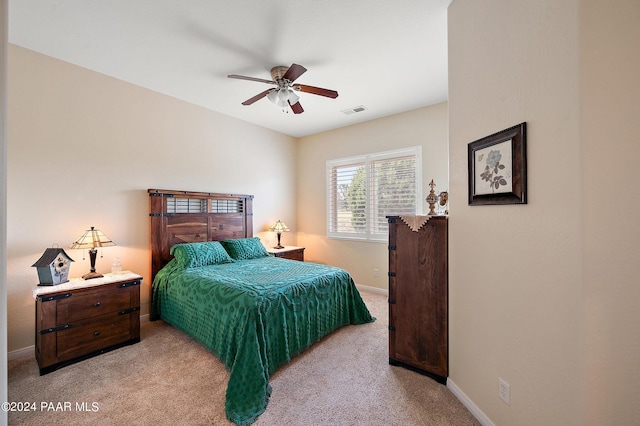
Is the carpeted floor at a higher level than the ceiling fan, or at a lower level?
lower

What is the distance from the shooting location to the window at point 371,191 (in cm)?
407

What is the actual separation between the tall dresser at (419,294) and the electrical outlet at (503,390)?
1.68ft

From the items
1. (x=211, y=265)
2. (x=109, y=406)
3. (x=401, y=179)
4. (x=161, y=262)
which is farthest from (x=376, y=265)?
(x=109, y=406)

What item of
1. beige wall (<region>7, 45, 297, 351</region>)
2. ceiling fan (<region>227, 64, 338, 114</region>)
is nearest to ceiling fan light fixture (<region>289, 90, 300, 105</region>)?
ceiling fan (<region>227, 64, 338, 114</region>)

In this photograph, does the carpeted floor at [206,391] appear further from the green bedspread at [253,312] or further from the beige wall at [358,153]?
the beige wall at [358,153]

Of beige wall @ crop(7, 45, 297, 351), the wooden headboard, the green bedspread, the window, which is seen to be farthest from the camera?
the window

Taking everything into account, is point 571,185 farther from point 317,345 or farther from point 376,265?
point 376,265

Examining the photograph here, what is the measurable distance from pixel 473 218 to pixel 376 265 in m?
2.71

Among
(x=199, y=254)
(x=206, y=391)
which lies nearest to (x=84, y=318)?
(x=199, y=254)

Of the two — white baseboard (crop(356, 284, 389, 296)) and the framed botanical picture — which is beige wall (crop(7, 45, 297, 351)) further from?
the framed botanical picture

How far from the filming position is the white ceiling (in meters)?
2.01

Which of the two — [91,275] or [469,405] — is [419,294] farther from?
[91,275]

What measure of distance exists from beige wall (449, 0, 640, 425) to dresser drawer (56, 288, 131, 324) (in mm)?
3204

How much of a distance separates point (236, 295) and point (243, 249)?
1.69m
